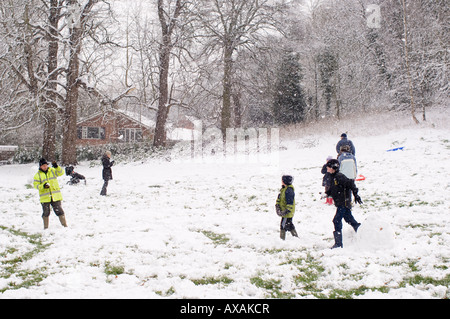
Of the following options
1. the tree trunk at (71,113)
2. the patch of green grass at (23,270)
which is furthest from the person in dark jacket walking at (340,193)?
the tree trunk at (71,113)

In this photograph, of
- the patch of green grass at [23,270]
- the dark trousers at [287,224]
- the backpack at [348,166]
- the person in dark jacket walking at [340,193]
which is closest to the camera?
the patch of green grass at [23,270]

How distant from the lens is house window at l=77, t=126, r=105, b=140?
42.5m

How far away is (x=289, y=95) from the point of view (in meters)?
31.9

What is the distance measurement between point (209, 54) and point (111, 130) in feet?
75.1

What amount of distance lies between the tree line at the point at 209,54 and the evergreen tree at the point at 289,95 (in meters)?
0.09

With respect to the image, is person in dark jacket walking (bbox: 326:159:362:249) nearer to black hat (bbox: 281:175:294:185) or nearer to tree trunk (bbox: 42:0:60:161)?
black hat (bbox: 281:175:294:185)

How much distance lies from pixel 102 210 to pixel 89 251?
170 inches

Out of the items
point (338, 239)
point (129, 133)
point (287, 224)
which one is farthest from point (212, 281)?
point (129, 133)

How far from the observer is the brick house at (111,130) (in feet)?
138

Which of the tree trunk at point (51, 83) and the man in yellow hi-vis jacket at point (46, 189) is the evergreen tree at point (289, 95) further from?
the man in yellow hi-vis jacket at point (46, 189)

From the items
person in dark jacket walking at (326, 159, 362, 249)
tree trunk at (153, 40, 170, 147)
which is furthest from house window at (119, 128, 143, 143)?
person in dark jacket walking at (326, 159, 362, 249)

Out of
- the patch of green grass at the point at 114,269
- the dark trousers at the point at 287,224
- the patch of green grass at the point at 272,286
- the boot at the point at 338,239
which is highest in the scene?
the dark trousers at the point at 287,224

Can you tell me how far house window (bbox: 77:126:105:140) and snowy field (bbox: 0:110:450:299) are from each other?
27879mm
